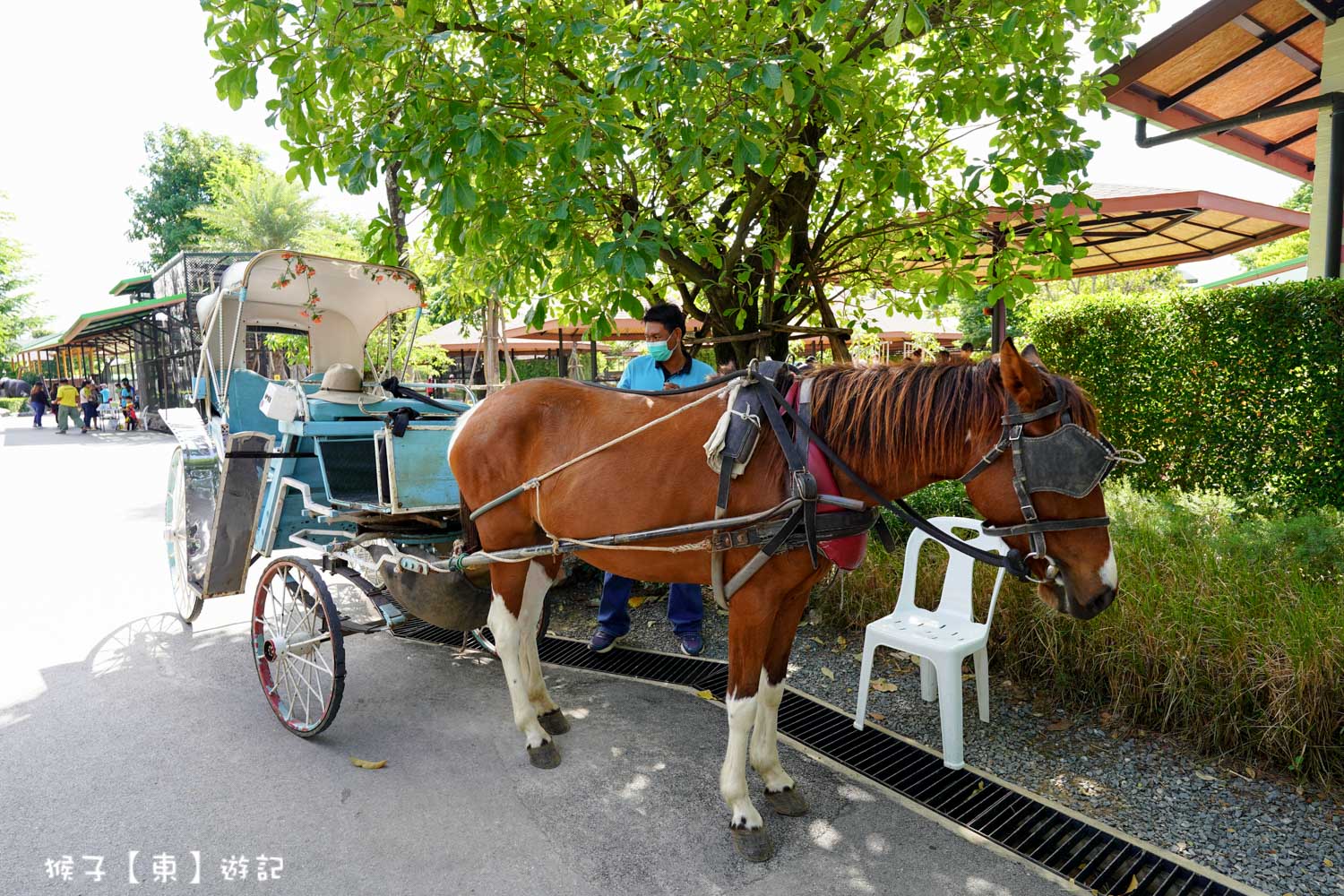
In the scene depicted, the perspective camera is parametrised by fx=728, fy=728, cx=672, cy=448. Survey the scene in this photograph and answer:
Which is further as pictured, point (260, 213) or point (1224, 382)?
point (260, 213)

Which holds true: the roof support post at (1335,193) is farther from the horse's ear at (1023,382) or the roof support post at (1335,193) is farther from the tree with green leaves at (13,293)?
the tree with green leaves at (13,293)

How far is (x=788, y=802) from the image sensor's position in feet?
9.32

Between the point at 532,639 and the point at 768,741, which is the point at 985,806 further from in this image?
the point at 532,639

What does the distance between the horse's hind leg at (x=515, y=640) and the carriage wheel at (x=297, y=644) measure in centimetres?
69

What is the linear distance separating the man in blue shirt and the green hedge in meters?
3.09

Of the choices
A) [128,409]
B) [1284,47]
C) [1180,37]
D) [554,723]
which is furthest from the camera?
[128,409]

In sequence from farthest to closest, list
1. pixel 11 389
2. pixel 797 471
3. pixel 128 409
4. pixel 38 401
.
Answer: pixel 11 389
pixel 38 401
pixel 128 409
pixel 797 471

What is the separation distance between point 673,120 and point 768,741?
8.96ft

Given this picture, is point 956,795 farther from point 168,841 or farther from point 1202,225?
point 1202,225


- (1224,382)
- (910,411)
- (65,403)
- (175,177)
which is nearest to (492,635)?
(910,411)

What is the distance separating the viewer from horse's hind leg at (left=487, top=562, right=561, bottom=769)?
331 cm

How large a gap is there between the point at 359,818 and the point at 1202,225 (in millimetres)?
8224

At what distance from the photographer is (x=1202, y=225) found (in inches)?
271

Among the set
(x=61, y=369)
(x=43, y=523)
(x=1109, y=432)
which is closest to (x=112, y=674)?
(x=43, y=523)
